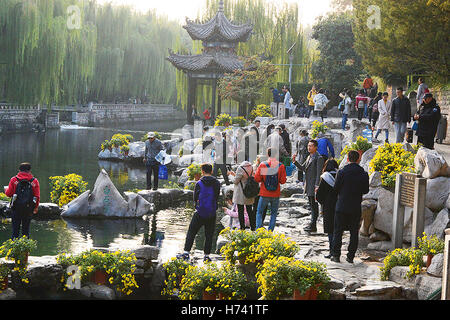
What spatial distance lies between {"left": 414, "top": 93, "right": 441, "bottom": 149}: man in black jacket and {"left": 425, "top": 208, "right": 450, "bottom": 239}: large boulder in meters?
2.84

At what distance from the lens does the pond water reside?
1098 centimetres

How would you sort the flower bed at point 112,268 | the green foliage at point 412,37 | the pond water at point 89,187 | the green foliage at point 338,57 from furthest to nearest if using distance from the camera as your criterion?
the green foliage at point 338,57 → the green foliage at point 412,37 → the pond water at point 89,187 → the flower bed at point 112,268

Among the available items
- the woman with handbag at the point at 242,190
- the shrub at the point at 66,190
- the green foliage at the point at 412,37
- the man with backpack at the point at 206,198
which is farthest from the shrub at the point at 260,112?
the man with backpack at the point at 206,198

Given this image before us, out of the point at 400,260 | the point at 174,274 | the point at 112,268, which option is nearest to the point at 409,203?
the point at 400,260

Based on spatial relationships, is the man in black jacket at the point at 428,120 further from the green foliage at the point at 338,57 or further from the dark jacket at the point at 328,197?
the green foliage at the point at 338,57

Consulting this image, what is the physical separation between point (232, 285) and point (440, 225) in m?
3.20

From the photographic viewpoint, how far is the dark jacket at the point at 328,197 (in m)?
8.47

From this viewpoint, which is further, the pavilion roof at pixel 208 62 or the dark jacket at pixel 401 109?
the pavilion roof at pixel 208 62

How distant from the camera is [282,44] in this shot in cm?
3622

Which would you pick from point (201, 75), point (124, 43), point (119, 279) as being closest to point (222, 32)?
point (201, 75)

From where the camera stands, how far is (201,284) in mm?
7273

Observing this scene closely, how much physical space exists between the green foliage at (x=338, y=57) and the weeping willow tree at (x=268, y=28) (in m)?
6.54
